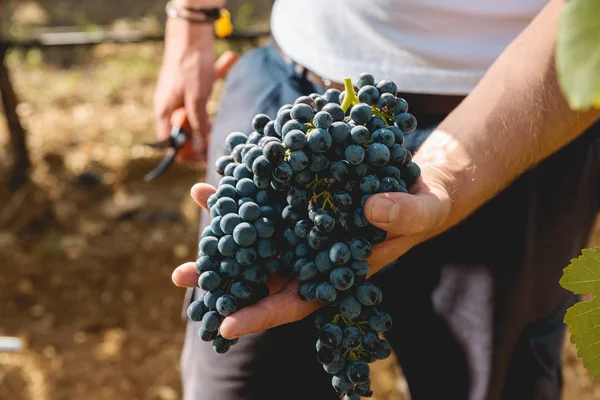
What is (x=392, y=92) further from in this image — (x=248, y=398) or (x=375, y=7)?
(x=248, y=398)

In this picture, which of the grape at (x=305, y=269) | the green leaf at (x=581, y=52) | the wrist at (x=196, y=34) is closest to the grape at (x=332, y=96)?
the grape at (x=305, y=269)

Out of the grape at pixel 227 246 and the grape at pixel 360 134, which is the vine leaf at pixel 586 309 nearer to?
the grape at pixel 360 134

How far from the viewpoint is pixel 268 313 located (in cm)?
88

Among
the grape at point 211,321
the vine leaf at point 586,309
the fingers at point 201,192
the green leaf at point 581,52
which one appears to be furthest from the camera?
the fingers at point 201,192

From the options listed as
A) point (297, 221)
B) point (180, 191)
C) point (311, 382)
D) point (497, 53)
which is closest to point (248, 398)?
point (311, 382)

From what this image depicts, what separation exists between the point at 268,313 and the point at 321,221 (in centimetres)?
15

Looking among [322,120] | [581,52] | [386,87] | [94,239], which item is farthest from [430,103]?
[94,239]

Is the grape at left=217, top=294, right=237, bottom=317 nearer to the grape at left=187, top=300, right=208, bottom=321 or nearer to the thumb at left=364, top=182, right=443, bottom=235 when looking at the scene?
the grape at left=187, top=300, right=208, bottom=321

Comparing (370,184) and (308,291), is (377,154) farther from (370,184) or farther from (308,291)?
(308,291)

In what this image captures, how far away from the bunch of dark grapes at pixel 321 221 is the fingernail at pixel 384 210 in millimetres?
30

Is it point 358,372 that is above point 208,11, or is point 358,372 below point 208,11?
below

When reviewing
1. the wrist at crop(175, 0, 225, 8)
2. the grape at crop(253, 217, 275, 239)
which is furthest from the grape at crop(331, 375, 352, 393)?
the wrist at crop(175, 0, 225, 8)

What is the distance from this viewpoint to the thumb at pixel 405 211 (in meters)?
0.84

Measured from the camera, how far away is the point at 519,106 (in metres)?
1.09
